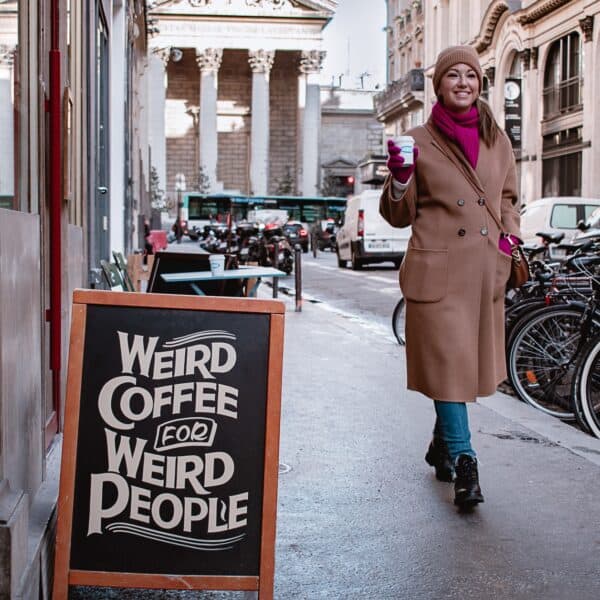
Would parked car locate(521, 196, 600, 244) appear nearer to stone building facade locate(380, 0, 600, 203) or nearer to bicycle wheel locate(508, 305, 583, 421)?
stone building facade locate(380, 0, 600, 203)

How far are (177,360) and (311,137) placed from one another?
83.0m

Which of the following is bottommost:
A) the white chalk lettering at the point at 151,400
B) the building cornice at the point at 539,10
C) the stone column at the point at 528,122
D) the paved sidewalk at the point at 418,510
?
the paved sidewalk at the point at 418,510

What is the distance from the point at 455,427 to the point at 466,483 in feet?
0.84

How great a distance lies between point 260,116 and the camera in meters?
83.1

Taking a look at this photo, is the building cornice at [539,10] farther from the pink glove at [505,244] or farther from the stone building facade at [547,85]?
the pink glove at [505,244]

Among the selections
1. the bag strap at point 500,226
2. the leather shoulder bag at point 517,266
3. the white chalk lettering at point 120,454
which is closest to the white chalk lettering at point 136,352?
the white chalk lettering at point 120,454

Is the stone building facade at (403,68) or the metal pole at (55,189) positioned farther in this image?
the stone building facade at (403,68)

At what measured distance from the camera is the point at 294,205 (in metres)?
74.4

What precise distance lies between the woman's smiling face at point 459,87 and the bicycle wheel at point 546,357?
262 centimetres

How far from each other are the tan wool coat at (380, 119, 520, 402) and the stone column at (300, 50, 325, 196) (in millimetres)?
80668

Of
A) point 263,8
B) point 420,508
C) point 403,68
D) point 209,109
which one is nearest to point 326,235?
point 403,68

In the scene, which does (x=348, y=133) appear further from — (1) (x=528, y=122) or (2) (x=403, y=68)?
(1) (x=528, y=122)

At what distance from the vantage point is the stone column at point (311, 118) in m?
84.2

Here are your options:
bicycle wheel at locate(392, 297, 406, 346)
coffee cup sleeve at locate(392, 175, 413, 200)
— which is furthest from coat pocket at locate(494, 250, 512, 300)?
bicycle wheel at locate(392, 297, 406, 346)
